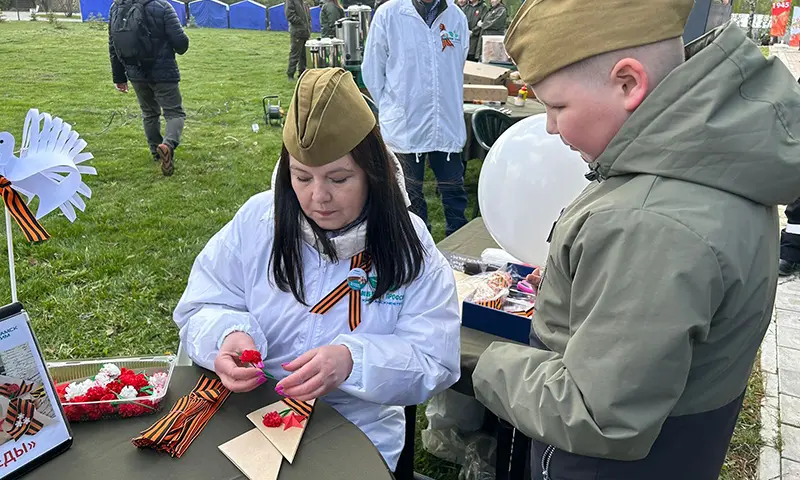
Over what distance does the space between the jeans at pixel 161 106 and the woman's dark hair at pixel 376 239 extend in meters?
5.34

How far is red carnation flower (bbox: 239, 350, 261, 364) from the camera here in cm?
139

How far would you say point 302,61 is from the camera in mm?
12977

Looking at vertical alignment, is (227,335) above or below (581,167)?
below

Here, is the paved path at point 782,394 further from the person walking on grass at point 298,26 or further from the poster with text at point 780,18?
the poster with text at point 780,18

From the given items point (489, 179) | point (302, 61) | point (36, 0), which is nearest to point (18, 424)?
point (489, 179)

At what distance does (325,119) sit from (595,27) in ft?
2.29

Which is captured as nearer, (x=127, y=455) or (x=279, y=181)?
(x=127, y=455)

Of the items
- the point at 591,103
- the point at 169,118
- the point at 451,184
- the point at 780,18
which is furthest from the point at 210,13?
the point at 591,103

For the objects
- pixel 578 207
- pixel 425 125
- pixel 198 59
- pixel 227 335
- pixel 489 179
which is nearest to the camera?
pixel 578 207

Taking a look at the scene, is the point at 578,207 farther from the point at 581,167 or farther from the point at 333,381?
the point at 581,167

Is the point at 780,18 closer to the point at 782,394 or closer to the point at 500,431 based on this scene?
the point at 782,394

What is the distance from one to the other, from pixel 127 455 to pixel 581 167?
5.56ft

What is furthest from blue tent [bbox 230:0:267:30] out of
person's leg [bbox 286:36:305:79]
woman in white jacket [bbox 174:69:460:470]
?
woman in white jacket [bbox 174:69:460:470]

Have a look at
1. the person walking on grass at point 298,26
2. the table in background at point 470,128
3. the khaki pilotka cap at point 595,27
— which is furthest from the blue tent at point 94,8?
the khaki pilotka cap at point 595,27
